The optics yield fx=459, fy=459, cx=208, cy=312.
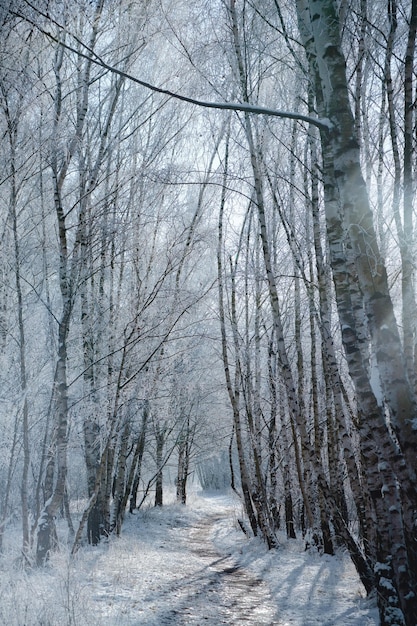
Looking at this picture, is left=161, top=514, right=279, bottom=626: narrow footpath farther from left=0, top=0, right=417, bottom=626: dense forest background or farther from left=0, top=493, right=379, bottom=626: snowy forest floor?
left=0, top=0, right=417, bottom=626: dense forest background

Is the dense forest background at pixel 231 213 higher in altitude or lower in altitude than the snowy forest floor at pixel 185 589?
higher

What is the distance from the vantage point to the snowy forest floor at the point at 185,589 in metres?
4.06

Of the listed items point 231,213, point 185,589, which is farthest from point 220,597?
point 231,213

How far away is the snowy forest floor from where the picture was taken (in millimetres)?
4059

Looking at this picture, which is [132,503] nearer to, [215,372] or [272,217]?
[215,372]

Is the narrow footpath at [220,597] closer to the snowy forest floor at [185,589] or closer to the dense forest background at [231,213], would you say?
the snowy forest floor at [185,589]

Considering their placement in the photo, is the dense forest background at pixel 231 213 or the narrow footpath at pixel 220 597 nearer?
the dense forest background at pixel 231 213

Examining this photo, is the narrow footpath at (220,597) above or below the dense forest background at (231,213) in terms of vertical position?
below

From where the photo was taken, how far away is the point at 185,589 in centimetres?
620

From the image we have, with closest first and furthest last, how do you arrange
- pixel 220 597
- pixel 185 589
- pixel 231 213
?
1. pixel 220 597
2. pixel 185 589
3. pixel 231 213

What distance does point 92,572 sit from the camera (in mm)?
6289

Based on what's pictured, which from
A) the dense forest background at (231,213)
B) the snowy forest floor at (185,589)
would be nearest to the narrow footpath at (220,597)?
the snowy forest floor at (185,589)

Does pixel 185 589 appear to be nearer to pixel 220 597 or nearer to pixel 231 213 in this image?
pixel 220 597

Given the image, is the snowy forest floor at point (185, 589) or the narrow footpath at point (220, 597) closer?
the snowy forest floor at point (185, 589)
